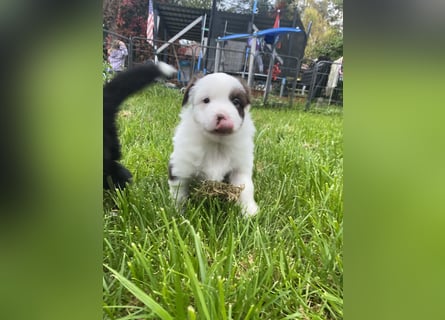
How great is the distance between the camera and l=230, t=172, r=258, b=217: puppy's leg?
99cm

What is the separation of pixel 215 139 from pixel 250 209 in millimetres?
205

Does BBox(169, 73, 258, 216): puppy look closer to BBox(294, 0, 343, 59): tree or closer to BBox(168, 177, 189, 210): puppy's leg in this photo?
BBox(168, 177, 189, 210): puppy's leg

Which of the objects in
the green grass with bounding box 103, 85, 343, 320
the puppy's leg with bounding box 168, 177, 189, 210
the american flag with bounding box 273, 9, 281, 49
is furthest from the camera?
the puppy's leg with bounding box 168, 177, 189, 210

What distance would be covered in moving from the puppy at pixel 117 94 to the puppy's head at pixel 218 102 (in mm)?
77

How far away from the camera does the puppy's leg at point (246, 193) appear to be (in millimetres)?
994

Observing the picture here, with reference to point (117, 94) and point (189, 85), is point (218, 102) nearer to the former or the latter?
point (189, 85)

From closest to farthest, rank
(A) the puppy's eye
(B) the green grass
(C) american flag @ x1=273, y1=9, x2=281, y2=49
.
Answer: (B) the green grass, (C) american flag @ x1=273, y1=9, x2=281, y2=49, (A) the puppy's eye

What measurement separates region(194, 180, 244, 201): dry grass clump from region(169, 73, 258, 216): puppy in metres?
0.02

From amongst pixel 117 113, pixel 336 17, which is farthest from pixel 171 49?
pixel 336 17

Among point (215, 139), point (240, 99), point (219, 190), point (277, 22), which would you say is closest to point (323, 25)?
point (277, 22)

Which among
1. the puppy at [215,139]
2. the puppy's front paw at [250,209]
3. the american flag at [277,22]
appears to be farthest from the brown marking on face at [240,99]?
the puppy's front paw at [250,209]

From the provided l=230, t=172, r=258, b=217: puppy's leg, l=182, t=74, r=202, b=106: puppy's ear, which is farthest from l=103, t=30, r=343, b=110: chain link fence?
l=230, t=172, r=258, b=217: puppy's leg
